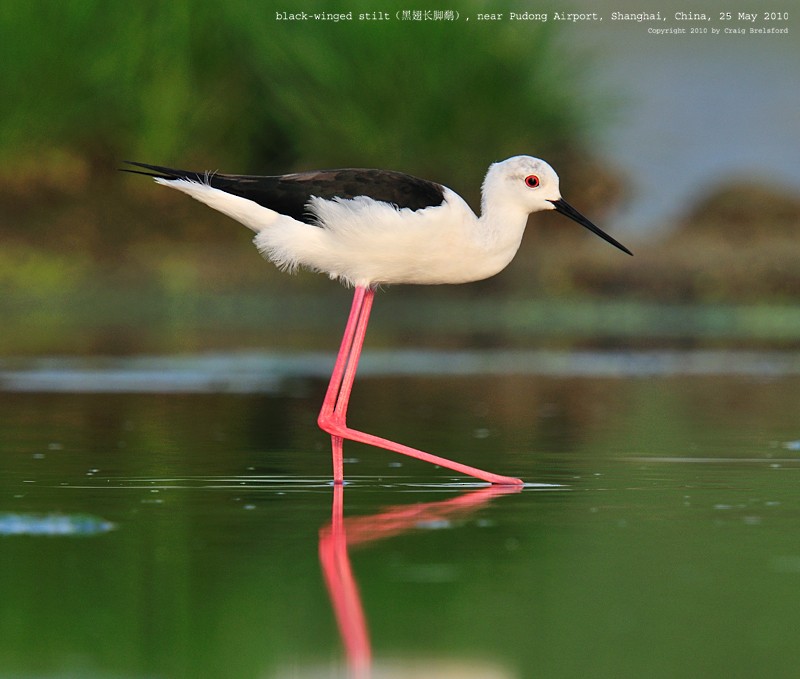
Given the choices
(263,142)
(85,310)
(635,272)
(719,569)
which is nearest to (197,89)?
(263,142)

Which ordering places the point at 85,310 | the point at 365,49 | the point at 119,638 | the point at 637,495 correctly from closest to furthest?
the point at 119,638 < the point at 637,495 < the point at 85,310 < the point at 365,49

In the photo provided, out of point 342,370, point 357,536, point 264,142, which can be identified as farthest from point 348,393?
point 264,142

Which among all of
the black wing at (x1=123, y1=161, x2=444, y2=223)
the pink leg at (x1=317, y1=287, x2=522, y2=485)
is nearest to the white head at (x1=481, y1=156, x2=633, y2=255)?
the black wing at (x1=123, y1=161, x2=444, y2=223)

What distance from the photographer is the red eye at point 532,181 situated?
7949 mm

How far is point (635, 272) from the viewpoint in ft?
80.2

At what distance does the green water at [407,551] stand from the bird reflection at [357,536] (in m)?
0.02

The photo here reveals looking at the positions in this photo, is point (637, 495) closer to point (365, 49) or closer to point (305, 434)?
point (305, 434)

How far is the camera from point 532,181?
7.96 m

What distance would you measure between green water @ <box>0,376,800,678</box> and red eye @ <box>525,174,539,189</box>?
1172 millimetres

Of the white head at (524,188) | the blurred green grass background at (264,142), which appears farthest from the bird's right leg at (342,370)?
the blurred green grass background at (264,142)

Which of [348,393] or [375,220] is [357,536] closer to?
[375,220]

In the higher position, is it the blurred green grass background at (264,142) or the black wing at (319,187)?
the blurred green grass background at (264,142)

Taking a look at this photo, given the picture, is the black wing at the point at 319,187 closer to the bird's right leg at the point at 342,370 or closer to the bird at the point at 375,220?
the bird at the point at 375,220

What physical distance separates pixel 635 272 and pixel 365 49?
483 centimetres
